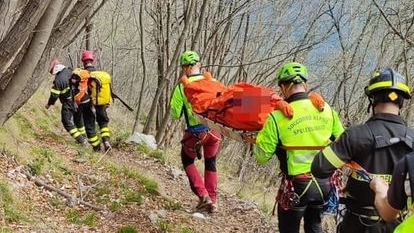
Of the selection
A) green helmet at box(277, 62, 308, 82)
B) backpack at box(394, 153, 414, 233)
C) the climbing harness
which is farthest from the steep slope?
backpack at box(394, 153, 414, 233)

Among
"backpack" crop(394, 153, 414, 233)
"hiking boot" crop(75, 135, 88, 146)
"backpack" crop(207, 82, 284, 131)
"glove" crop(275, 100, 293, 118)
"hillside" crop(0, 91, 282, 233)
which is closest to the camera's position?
"backpack" crop(394, 153, 414, 233)

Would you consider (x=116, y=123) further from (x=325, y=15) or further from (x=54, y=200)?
(x=54, y=200)

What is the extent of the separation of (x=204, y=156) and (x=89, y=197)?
5.26 ft

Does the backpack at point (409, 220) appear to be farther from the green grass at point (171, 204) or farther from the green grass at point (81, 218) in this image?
the green grass at point (171, 204)

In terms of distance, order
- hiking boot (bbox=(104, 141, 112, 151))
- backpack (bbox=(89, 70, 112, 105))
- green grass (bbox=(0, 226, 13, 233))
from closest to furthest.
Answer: green grass (bbox=(0, 226, 13, 233))
backpack (bbox=(89, 70, 112, 105))
hiking boot (bbox=(104, 141, 112, 151))

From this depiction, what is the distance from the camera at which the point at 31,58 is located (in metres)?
4.89

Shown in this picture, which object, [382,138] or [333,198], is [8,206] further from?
[382,138]

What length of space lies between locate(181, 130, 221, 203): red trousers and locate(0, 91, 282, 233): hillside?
1.17 feet

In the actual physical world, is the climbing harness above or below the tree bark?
below

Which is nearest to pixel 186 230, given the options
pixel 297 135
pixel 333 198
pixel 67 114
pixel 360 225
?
pixel 333 198

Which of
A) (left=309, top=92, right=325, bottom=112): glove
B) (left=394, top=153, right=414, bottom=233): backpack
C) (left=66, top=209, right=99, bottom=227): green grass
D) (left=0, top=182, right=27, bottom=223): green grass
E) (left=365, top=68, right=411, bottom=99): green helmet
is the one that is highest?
(left=365, top=68, right=411, bottom=99): green helmet

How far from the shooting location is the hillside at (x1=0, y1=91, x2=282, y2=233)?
574 centimetres

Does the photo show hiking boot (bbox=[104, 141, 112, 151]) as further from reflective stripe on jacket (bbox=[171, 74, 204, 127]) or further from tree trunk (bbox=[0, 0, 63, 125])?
tree trunk (bbox=[0, 0, 63, 125])

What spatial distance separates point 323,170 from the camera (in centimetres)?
401
